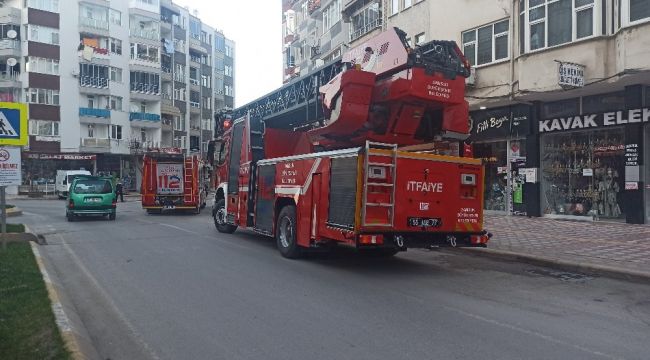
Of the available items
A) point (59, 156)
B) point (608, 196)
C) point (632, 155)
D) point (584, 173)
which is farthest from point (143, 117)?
point (632, 155)

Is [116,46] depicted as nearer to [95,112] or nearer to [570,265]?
[95,112]

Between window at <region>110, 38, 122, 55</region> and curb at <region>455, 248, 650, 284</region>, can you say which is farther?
window at <region>110, 38, 122, 55</region>

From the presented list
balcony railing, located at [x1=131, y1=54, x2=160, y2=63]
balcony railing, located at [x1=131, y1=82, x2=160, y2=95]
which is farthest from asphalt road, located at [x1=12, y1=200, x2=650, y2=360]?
balcony railing, located at [x1=131, y1=54, x2=160, y2=63]

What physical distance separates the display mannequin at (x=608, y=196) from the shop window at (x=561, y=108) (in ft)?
7.45

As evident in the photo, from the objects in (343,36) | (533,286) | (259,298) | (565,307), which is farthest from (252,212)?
(343,36)

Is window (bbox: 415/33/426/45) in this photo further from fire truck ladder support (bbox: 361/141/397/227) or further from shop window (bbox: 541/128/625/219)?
fire truck ladder support (bbox: 361/141/397/227)

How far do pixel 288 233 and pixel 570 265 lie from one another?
5.24 m

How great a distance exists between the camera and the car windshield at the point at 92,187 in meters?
20.6

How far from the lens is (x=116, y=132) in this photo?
55.5 metres

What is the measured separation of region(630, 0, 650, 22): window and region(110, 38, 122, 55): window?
5086 cm

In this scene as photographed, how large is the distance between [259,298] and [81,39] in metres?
53.5

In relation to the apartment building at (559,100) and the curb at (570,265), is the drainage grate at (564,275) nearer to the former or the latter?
the curb at (570,265)

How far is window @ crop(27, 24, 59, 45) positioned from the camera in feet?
164

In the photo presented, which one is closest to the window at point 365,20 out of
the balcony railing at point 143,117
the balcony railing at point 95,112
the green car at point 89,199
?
the green car at point 89,199
